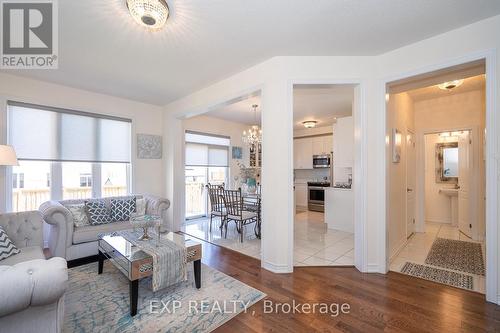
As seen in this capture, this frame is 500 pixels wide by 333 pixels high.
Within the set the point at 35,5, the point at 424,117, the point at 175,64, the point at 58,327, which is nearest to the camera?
the point at 58,327

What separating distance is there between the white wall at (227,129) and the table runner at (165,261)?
12.0 feet

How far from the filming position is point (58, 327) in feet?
4.36

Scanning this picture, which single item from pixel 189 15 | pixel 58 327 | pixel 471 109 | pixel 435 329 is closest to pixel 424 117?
pixel 471 109

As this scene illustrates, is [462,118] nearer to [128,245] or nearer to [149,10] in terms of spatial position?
[149,10]

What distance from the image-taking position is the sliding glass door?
226 inches

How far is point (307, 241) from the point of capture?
3.99m

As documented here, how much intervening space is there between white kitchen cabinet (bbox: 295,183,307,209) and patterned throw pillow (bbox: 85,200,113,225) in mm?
5657

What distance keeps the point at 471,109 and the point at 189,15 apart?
514cm

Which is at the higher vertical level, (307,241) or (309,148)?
(309,148)

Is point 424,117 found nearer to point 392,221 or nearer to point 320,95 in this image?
point 320,95

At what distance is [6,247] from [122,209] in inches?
63.0

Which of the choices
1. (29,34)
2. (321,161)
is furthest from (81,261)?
(321,161)

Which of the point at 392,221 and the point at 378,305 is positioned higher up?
the point at 392,221

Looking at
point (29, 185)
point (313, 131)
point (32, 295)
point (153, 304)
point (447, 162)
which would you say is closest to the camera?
point (32, 295)
